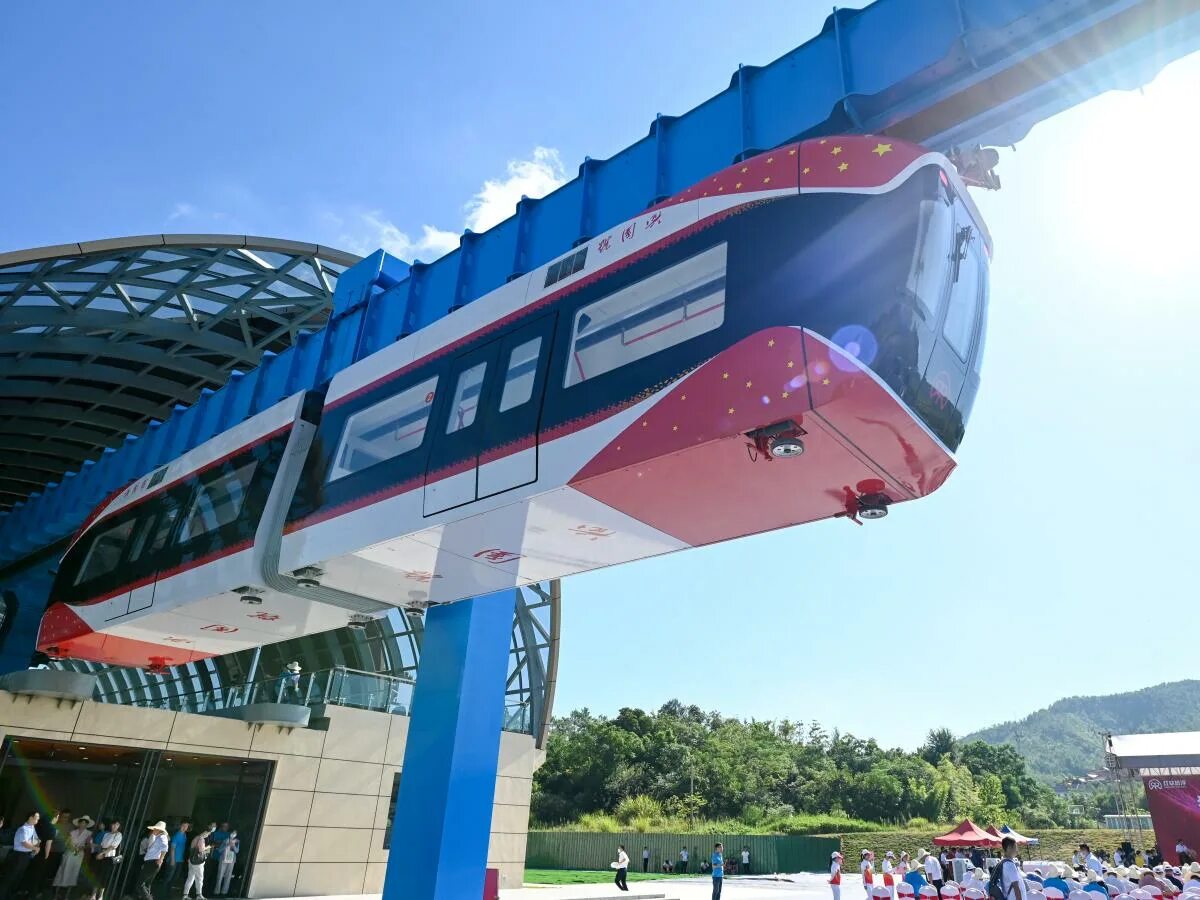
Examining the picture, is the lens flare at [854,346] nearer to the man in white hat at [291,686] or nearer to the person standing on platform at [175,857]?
the person standing on platform at [175,857]

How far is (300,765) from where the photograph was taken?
62.7ft

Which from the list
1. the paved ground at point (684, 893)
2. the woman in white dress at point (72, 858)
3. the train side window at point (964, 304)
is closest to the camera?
the train side window at point (964, 304)

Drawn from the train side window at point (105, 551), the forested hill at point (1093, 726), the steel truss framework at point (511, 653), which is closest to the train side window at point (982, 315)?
the train side window at point (105, 551)

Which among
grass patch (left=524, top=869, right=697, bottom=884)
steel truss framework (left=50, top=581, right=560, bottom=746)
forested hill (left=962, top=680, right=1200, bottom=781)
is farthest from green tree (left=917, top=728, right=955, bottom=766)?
forested hill (left=962, top=680, right=1200, bottom=781)

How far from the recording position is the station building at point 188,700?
17.5 m

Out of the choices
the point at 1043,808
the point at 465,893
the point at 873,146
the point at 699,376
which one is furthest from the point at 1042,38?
the point at 1043,808

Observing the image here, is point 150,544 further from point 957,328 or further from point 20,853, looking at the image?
point 957,328

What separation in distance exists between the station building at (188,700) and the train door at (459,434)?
1025cm

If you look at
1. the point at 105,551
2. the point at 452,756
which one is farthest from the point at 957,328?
the point at 105,551

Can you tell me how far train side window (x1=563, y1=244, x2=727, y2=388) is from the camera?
549 cm

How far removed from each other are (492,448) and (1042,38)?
15.3 feet

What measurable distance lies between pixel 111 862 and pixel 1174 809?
1171 inches

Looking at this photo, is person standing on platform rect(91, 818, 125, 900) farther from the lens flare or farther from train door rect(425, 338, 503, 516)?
the lens flare

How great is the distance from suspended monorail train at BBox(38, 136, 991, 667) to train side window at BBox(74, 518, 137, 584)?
334cm
